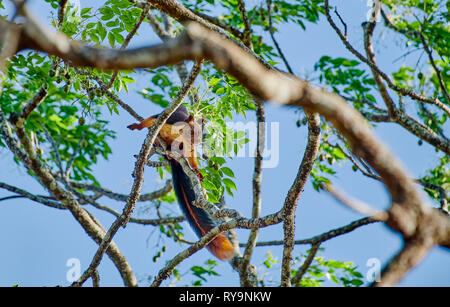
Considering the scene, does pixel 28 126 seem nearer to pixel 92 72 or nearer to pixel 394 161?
pixel 92 72

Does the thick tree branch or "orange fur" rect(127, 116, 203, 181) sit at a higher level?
"orange fur" rect(127, 116, 203, 181)

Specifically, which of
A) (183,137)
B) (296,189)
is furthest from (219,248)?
(296,189)

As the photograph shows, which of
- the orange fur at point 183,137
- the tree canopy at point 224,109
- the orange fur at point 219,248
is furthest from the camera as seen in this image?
the orange fur at point 219,248

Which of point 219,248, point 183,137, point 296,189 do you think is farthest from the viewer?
point 219,248

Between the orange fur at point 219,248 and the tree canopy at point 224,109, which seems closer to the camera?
the tree canopy at point 224,109

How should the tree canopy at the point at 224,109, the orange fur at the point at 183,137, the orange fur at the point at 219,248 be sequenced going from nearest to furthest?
the tree canopy at the point at 224,109 < the orange fur at the point at 183,137 < the orange fur at the point at 219,248

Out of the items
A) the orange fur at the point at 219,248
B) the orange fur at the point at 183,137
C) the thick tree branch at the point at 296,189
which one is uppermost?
the orange fur at the point at 183,137

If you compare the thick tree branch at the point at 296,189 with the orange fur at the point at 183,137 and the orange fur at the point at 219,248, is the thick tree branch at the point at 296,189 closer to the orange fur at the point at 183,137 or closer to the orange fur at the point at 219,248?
the orange fur at the point at 183,137

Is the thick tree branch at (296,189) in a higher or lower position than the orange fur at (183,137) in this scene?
lower

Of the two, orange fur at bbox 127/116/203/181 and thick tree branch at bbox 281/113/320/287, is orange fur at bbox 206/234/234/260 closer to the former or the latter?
orange fur at bbox 127/116/203/181

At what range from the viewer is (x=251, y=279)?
510 cm

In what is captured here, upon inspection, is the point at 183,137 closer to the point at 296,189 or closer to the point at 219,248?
the point at 219,248
